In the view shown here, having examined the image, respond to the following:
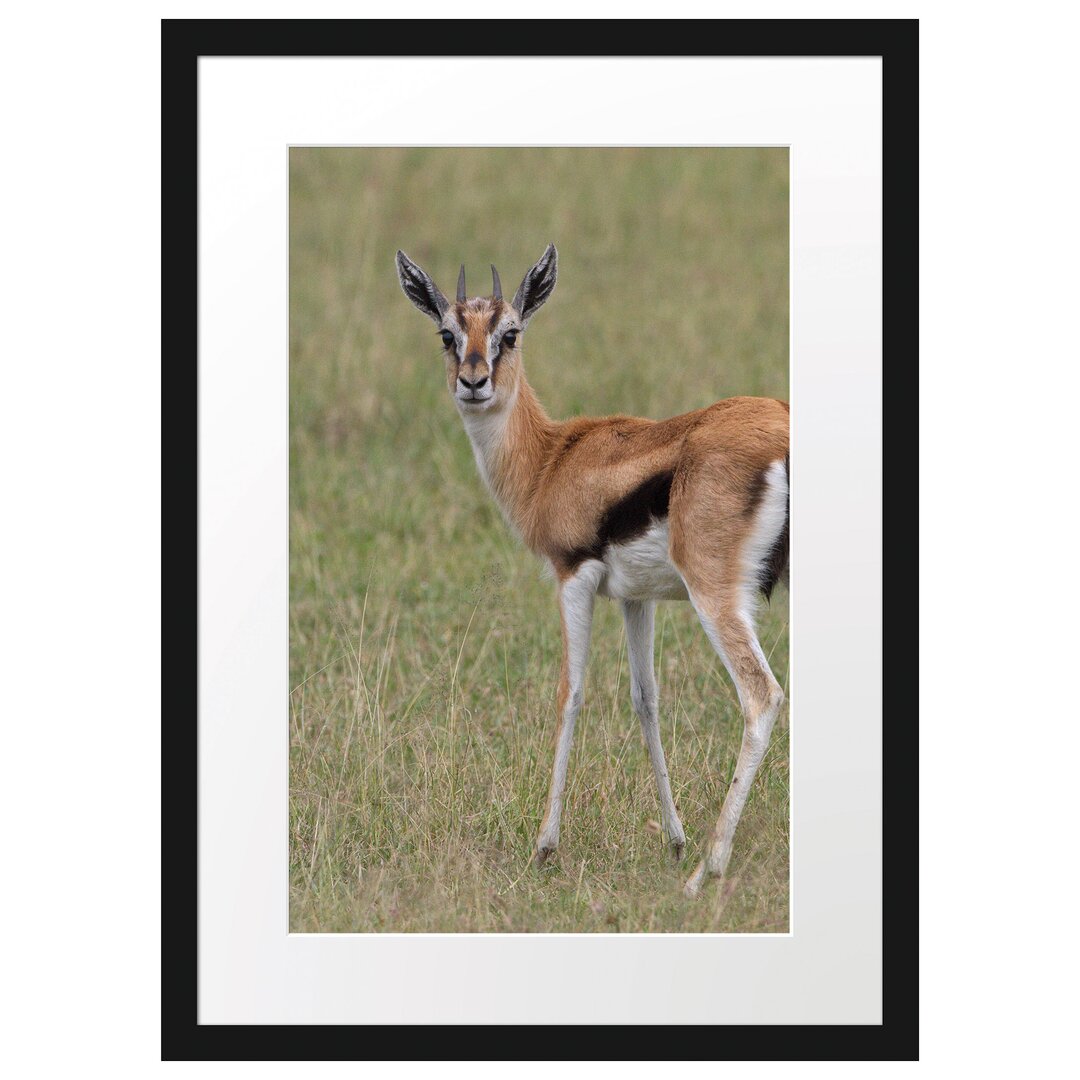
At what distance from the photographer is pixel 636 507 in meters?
5.67

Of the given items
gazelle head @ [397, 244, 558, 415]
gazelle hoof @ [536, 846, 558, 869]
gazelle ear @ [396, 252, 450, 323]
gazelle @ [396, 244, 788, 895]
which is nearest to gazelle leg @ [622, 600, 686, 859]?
gazelle @ [396, 244, 788, 895]

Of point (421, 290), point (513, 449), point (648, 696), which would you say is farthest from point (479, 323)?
point (648, 696)

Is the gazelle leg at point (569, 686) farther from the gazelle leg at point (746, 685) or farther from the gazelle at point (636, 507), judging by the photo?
the gazelle leg at point (746, 685)

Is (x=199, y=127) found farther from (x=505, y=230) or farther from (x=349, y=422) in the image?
(x=505, y=230)

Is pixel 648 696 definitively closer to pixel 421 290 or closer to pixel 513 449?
pixel 513 449

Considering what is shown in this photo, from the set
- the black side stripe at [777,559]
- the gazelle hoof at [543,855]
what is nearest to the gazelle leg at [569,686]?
the gazelle hoof at [543,855]

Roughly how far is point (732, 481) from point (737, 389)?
5414 mm

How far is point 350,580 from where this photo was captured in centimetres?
876

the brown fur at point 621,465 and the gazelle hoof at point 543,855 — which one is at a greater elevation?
the brown fur at point 621,465

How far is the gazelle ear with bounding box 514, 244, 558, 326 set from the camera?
19.5ft
